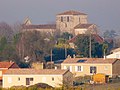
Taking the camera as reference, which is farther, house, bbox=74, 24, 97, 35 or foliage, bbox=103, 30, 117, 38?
foliage, bbox=103, 30, 117, 38

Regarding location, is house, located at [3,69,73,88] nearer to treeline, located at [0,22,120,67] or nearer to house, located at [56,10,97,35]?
treeline, located at [0,22,120,67]

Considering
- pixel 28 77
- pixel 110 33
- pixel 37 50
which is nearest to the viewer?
pixel 28 77

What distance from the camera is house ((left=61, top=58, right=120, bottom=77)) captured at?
53406 mm

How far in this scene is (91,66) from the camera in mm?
54031

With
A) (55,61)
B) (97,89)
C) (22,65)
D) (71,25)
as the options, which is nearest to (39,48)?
(55,61)

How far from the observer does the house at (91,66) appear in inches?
2103

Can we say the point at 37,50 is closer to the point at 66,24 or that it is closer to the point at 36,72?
the point at 36,72

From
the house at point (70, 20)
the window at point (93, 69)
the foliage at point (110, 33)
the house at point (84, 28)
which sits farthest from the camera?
the foliage at point (110, 33)

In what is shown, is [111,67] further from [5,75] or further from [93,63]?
[5,75]

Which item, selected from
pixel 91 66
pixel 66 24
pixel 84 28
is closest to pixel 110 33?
pixel 66 24

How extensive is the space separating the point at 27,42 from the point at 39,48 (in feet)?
11.4

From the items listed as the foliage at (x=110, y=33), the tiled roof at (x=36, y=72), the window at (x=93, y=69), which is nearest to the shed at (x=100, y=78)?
the tiled roof at (x=36, y=72)

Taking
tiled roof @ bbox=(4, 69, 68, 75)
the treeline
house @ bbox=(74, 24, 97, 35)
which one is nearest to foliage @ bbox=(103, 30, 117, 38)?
house @ bbox=(74, 24, 97, 35)

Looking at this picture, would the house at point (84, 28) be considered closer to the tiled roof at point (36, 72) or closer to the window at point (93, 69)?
the window at point (93, 69)
